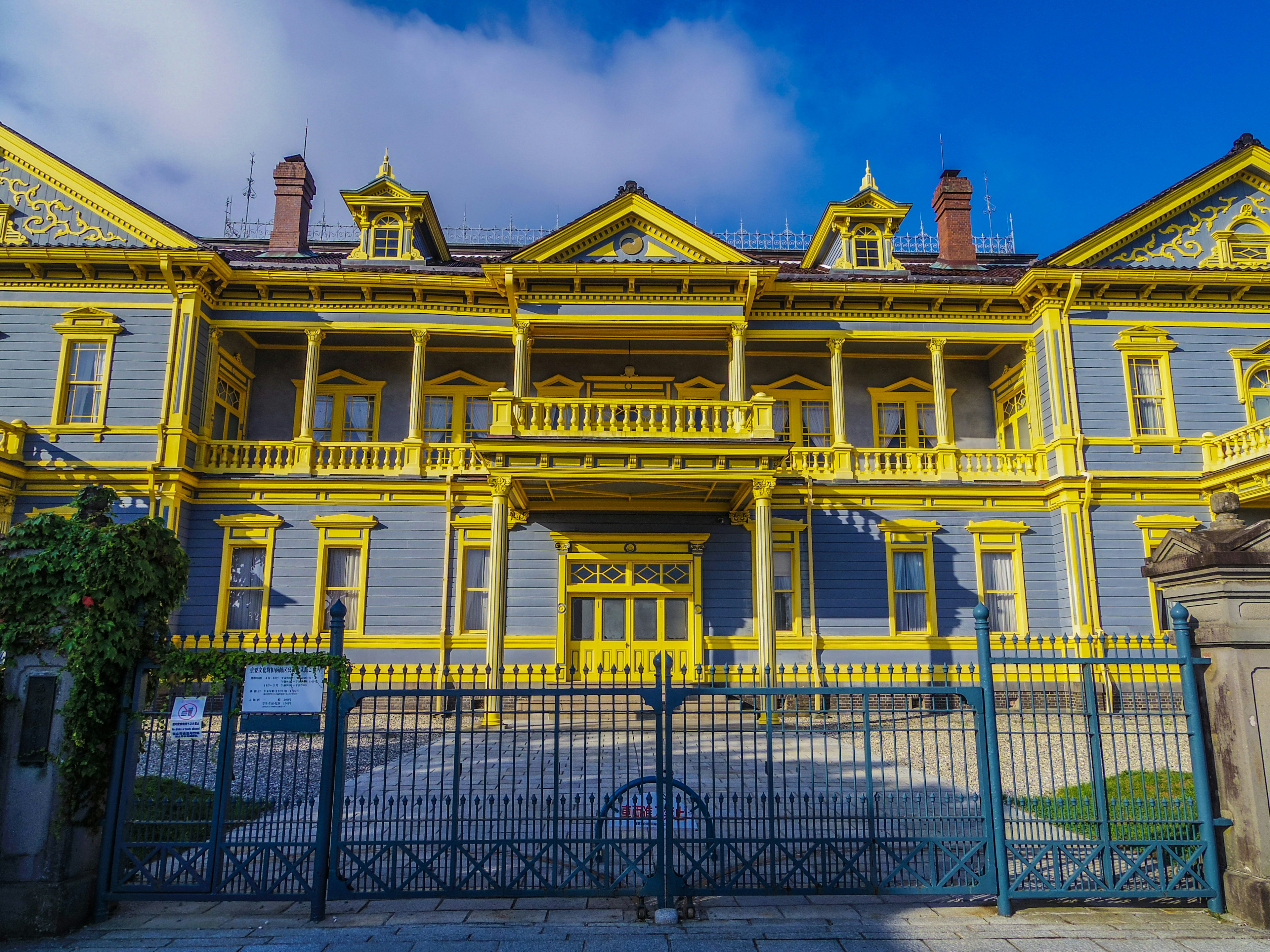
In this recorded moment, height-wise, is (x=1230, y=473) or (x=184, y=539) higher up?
(x=1230, y=473)

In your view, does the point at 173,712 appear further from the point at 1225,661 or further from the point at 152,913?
the point at 1225,661

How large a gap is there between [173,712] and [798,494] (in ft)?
46.8

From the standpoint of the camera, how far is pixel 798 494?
18484mm

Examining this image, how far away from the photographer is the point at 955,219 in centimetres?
2316

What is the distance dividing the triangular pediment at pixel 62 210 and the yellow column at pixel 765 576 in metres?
13.9

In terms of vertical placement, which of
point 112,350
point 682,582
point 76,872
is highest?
point 112,350

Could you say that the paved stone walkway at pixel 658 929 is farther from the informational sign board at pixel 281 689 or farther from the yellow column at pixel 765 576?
the yellow column at pixel 765 576

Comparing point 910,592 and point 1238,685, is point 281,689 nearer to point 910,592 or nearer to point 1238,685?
point 1238,685

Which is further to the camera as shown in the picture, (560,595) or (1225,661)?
(560,595)

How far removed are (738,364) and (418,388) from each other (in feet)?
24.8

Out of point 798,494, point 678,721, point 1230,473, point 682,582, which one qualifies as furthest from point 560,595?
point 1230,473

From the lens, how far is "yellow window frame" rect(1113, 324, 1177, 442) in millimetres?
18500

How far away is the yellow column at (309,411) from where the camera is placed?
18500 mm

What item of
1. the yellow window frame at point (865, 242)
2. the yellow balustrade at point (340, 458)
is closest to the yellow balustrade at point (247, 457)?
the yellow balustrade at point (340, 458)
